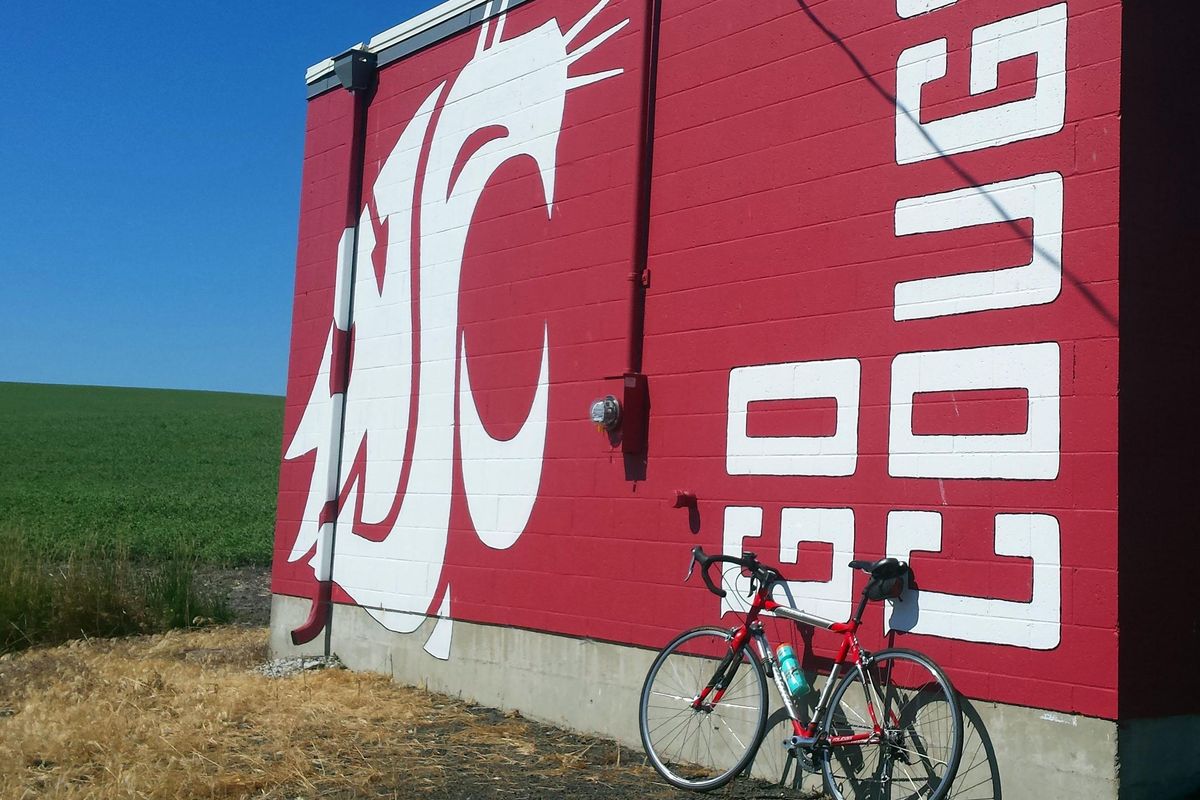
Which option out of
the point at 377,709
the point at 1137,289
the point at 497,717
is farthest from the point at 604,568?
the point at 1137,289

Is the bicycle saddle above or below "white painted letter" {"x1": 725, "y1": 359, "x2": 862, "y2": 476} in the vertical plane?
below

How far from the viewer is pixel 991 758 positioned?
5.68 meters

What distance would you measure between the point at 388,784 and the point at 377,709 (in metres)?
2.17

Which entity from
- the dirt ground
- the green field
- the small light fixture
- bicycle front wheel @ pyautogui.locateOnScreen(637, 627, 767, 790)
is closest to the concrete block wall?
the small light fixture

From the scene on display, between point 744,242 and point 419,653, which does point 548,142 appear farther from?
point 419,653

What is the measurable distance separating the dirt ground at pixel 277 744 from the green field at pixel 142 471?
6510mm

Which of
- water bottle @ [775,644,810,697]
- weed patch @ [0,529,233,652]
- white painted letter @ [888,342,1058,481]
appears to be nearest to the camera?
white painted letter @ [888,342,1058,481]

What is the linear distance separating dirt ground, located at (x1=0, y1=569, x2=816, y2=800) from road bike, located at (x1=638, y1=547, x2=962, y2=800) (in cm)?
26

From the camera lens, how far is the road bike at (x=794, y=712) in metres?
5.95

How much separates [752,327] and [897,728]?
247cm

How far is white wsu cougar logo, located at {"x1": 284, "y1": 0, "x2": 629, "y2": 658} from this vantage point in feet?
30.0

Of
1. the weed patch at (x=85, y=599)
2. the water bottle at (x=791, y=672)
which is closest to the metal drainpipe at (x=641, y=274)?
the water bottle at (x=791, y=672)

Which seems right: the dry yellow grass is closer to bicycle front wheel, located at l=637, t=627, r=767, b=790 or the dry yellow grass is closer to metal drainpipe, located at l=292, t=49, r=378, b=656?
bicycle front wheel, located at l=637, t=627, r=767, b=790

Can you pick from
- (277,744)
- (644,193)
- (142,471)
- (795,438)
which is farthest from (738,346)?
(142,471)
